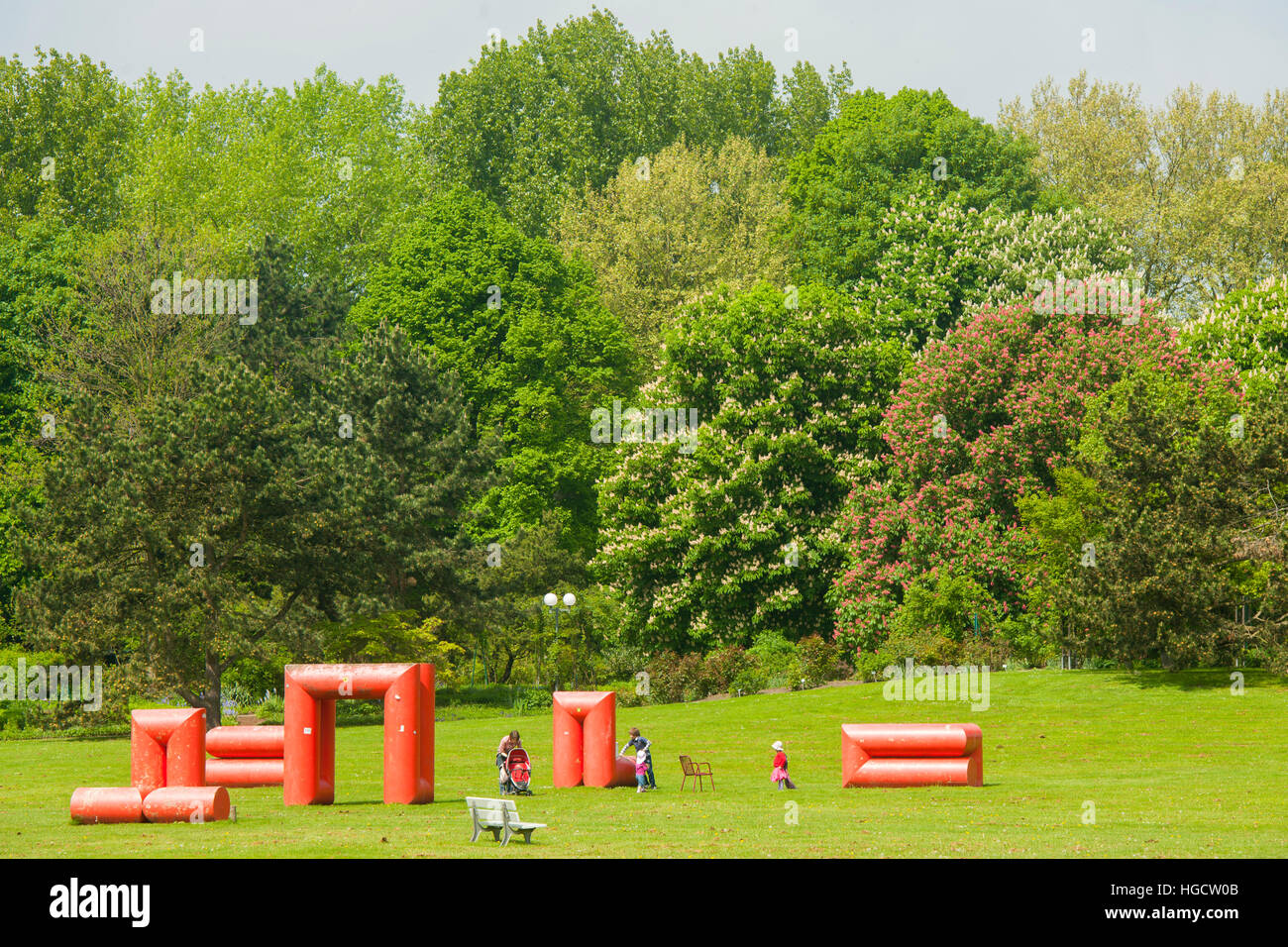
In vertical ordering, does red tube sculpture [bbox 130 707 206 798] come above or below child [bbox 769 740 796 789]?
above

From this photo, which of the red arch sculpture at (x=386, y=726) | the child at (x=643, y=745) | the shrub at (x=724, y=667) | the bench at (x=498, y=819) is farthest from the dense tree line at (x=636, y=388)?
the bench at (x=498, y=819)

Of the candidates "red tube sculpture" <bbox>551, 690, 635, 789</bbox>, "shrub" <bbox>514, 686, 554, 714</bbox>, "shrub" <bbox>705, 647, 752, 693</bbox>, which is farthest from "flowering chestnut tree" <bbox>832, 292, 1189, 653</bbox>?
"red tube sculpture" <bbox>551, 690, 635, 789</bbox>

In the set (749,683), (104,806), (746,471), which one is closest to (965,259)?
(746,471)

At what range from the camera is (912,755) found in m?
28.2

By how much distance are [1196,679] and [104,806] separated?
99.5 feet

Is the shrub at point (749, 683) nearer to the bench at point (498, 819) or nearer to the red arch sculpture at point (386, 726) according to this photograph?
the red arch sculpture at point (386, 726)

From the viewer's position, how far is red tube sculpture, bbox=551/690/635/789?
28.9m

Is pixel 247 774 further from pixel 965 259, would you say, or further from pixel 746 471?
pixel 965 259

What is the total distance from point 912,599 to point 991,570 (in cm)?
266

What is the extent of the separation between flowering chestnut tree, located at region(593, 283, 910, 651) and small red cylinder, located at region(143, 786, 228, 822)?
28.8 m

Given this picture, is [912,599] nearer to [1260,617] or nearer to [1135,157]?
[1260,617]

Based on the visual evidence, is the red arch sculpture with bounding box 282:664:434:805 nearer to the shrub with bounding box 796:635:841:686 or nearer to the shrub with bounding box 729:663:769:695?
the shrub with bounding box 729:663:769:695

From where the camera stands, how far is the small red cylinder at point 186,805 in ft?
75.8

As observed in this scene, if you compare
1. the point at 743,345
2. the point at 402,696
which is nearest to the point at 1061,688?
the point at 743,345
